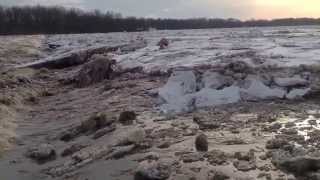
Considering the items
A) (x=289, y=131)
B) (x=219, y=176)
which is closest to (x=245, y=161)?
(x=219, y=176)

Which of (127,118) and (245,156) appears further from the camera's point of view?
(127,118)

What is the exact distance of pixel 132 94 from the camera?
52.6ft

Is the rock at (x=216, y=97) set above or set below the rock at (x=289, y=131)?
below

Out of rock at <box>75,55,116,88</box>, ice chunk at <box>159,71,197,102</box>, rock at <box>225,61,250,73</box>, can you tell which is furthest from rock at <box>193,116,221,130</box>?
rock at <box>75,55,116,88</box>

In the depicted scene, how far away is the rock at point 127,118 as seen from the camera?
1192 cm

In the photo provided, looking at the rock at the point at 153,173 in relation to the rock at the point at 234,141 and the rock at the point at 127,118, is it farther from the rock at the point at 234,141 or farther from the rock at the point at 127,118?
the rock at the point at 127,118

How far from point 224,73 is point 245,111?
129 inches

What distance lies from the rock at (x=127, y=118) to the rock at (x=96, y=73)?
8.82 meters

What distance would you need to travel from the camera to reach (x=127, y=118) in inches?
475

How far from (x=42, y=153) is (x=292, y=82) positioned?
19.7 feet

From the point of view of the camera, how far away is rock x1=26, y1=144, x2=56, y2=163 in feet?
35.2

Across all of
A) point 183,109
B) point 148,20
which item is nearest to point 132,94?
point 183,109

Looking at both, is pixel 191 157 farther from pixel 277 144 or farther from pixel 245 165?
pixel 277 144

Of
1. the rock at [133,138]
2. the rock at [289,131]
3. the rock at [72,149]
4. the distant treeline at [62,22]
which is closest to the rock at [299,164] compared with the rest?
the rock at [289,131]
